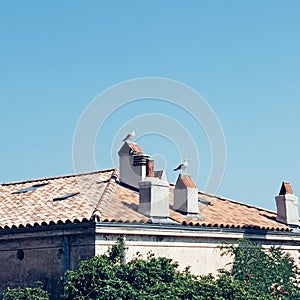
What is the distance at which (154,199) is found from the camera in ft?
70.6

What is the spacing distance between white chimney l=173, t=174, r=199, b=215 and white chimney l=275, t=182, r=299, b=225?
186 inches

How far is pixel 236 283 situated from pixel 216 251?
2.36 m

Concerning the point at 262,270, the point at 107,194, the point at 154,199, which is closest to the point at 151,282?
the point at 154,199

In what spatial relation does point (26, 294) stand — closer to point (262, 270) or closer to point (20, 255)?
point (20, 255)

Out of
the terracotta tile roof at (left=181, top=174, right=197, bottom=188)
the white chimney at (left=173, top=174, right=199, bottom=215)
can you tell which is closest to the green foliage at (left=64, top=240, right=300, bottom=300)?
the white chimney at (left=173, top=174, right=199, bottom=215)

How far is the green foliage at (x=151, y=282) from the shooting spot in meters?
18.7

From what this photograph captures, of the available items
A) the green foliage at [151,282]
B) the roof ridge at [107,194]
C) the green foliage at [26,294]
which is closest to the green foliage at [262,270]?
the green foliage at [151,282]

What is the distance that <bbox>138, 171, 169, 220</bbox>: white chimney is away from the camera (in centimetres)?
2145

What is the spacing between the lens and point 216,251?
2295 centimetres

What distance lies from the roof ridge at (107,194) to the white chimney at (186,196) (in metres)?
2.27

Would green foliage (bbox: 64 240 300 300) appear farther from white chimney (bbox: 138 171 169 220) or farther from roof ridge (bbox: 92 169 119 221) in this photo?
white chimney (bbox: 138 171 169 220)

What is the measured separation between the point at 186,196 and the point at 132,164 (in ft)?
7.88

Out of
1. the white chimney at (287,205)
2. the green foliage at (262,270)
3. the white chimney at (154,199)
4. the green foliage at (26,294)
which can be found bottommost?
the green foliage at (26,294)

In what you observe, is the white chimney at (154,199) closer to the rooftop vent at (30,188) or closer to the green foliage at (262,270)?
the green foliage at (262,270)
